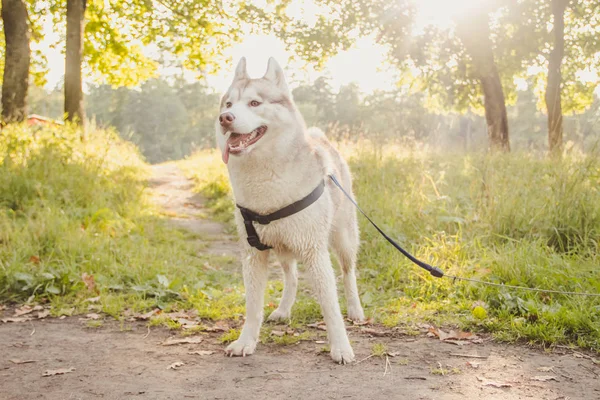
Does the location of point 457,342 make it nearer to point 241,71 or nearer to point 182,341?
point 182,341

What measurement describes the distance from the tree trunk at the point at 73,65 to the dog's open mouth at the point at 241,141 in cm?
865

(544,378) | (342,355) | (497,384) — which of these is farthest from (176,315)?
(544,378)

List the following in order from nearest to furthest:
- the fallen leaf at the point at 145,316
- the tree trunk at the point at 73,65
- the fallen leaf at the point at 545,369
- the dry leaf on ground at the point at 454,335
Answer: the fallen leaf at the point at 545,369
the dry leaf on ground at the point at 454,335
the fallen leaf at the point at 145,316
the tree trunk at the point at 73,65

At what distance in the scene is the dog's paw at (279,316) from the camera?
13.2 ft

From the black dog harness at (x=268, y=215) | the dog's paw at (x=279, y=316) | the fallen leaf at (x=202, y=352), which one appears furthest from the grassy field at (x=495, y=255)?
the black dog harness at (x=268, y=215)

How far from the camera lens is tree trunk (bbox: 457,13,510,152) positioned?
47.1ft

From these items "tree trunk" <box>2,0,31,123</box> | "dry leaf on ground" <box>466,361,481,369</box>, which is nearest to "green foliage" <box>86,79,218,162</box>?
"tree trunk" <box>2,0,31,123</box>

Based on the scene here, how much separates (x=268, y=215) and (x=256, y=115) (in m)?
0.63

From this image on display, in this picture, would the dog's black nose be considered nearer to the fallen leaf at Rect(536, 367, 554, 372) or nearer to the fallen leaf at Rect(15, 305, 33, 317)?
the fallen leaf at Rect(536, 367, 554, 372)

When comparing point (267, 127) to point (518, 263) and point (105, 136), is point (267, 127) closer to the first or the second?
point (518, 263)

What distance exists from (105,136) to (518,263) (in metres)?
9.27

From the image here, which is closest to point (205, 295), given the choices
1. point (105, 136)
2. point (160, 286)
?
point (160, 286)

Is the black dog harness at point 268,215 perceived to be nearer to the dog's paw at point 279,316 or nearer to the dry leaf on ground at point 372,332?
the dog's paw at point 279,316

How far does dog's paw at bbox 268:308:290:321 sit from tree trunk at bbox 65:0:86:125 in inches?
324
